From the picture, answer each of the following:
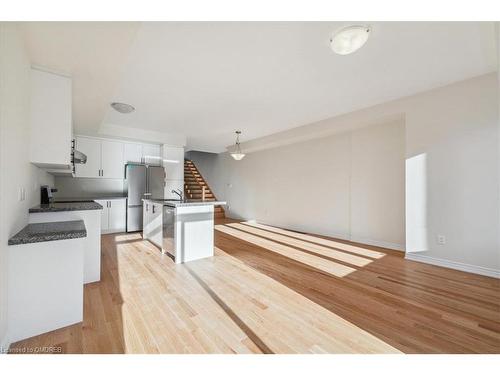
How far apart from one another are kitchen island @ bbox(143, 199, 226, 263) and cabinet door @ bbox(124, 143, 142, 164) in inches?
99.7

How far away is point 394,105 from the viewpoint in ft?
12.0

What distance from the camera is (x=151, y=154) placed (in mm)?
6016

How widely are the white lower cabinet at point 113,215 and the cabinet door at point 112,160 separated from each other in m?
0.69

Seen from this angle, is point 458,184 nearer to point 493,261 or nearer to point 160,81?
point 493,261

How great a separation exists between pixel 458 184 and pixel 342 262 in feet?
6.39

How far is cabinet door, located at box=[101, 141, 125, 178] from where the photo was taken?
210 inches

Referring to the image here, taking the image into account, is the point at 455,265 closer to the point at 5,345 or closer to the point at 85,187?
the point at 5,345

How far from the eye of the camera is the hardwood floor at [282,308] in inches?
60.7

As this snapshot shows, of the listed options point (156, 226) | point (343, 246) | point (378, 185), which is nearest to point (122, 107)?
point (156, 226)

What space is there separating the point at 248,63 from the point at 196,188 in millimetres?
7125

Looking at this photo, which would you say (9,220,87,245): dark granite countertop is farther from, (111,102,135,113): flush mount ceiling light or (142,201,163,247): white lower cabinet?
(111,102,135,113): flush mount ceiling light

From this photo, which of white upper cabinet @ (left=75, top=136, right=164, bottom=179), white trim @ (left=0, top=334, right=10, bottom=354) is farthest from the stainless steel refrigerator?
white trim @ (left=0, top=334, right=10, bottom=354)

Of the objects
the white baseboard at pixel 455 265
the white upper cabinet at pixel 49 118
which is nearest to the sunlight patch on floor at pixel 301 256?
the white baseboard at pixel 455 265
